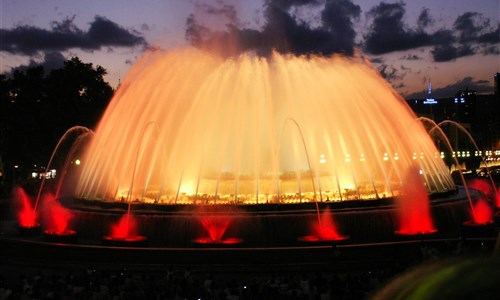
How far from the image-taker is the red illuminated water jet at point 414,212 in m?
20.0

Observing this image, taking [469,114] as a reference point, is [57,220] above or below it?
below

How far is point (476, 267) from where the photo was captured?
496cm

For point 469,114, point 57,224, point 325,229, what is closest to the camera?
point 325,229

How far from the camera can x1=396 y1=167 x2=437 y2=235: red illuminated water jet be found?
65.7 ft

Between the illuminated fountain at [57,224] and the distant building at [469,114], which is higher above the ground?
the distant building at [469,114]

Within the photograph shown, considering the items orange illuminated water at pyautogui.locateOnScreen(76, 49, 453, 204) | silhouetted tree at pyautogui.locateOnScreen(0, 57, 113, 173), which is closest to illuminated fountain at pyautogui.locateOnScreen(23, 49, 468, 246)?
orange illuminated water at pyautogui.locateOnScreen(76, 49, 453, 204)

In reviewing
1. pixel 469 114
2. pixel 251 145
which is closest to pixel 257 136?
pixel 251 145

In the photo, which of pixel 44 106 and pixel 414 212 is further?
pixel 44 106

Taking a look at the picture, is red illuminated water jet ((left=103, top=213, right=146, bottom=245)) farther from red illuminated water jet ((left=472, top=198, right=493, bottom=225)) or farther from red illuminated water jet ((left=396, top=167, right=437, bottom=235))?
red illuminated water jet ((left=472, top=198, right=493, bottom=225))

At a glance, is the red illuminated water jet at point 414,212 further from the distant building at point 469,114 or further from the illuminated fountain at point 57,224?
the distant building at point 469,114

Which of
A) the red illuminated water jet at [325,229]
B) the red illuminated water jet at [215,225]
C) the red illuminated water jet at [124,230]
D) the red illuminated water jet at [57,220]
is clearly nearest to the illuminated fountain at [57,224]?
the red illuminated water jet at [57,220]

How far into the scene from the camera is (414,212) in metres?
20.3

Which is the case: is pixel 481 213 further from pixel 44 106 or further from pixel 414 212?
pixel 44 106

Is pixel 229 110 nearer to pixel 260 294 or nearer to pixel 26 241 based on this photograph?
pixel 26 241
